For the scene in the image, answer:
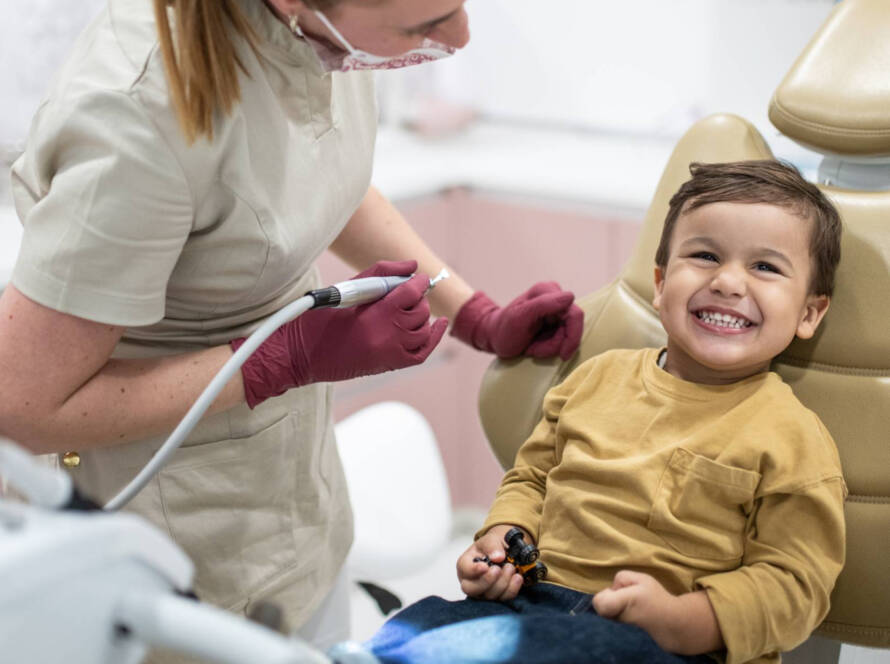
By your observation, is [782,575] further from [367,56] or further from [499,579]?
[367,56]

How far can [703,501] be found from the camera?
1.25 metres

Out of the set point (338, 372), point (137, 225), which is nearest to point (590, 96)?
point (338, 372)

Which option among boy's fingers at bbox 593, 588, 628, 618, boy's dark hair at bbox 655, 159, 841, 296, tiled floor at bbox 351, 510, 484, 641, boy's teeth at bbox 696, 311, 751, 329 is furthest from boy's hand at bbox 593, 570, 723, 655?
tiled floor at bbox 351, 510, 484, 641

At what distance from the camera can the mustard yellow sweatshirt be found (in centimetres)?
118

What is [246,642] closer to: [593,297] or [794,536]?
[794,536]

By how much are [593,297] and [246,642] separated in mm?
1041

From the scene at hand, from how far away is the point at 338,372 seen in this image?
129cm

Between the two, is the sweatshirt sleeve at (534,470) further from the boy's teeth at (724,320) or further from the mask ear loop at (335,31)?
the mask ear loop at (335,31)

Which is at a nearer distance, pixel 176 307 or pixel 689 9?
pixel 176 307

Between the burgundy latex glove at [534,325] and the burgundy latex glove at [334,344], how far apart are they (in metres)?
0.29

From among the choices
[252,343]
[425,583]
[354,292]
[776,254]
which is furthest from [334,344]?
[425,583]

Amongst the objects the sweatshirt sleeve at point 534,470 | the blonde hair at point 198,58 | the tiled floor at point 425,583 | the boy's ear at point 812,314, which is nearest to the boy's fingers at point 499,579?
the sweatshirt sleeve at point 534,470

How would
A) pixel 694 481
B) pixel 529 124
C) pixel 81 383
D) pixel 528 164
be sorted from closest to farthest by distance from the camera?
pixel 81 383 < pixel 694 481 < pixel 528 164 < pixel 529 124

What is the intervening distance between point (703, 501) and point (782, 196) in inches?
15.5
